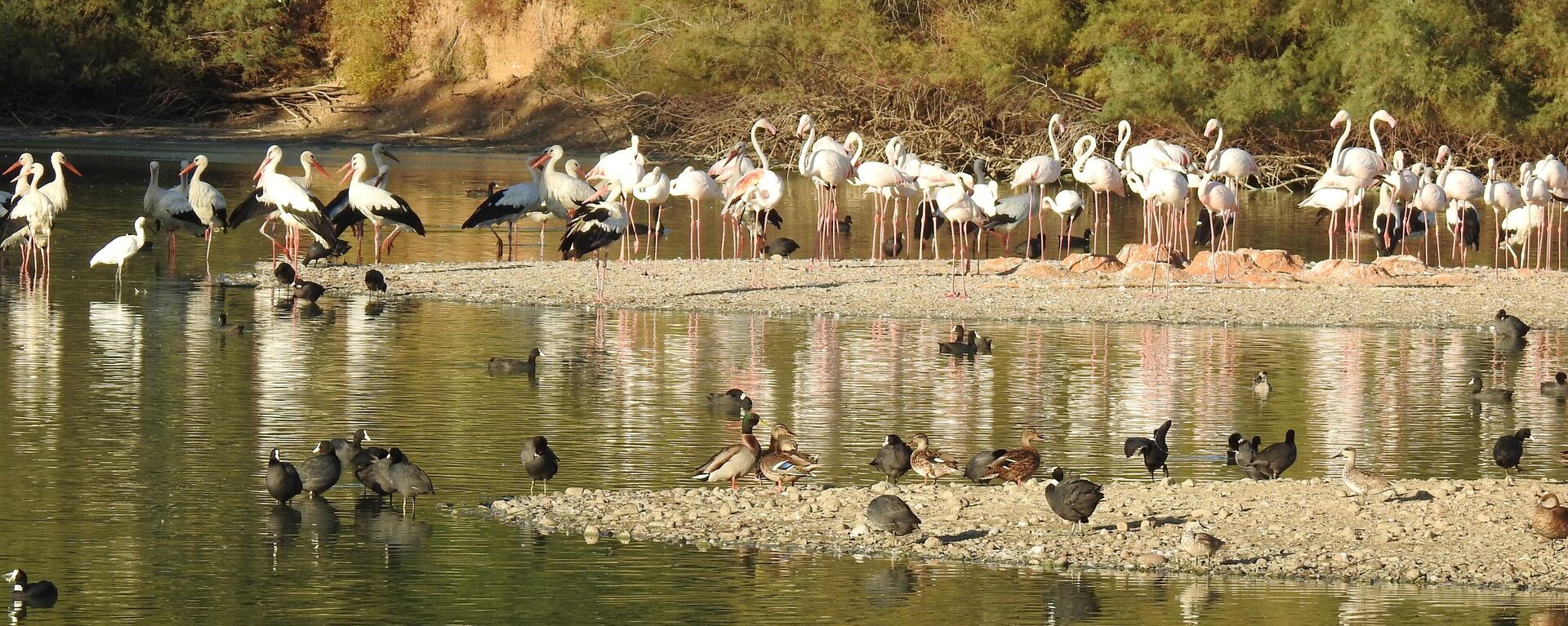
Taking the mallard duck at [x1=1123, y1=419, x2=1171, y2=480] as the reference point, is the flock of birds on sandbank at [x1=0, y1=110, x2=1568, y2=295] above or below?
above

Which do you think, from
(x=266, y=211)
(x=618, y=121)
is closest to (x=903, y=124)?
(x=618, y=121)

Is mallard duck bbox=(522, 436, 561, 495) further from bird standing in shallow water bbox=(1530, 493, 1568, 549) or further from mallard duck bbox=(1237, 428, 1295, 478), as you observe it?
bird standing in shallow water bbox=(1530, 493, 1568, 549)

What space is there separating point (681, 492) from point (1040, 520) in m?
1.81

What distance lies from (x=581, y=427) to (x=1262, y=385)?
484cm

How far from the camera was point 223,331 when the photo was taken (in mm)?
17922

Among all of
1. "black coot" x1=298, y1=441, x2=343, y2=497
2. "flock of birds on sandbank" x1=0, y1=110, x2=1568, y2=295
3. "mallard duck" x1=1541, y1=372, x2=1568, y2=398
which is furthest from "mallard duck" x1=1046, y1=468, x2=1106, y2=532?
"flock of birds on sandbank" x1=0, y1=110, x2=1568, y2=295

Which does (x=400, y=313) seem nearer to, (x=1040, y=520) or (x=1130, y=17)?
(x=1040, y=520)

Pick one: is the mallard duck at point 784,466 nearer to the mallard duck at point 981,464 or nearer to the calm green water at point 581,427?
the calm green water at point 581,427

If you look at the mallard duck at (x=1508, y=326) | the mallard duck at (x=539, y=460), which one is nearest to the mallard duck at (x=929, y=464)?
the mallard duck at (x=539, y=460)

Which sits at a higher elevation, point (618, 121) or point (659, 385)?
point (618, 121)

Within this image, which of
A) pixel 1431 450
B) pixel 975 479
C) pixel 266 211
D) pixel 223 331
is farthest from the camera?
pixel 266 211

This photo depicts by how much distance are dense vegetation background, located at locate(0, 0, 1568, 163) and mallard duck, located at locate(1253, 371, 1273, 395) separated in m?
25.4

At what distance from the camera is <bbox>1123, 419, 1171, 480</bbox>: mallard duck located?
1146cm

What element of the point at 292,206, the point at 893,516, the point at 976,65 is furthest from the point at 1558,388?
the point at 976,65
